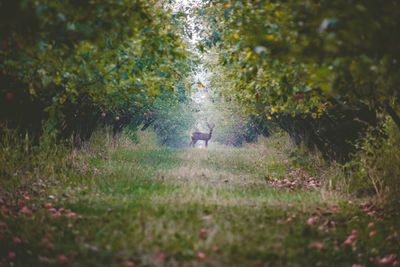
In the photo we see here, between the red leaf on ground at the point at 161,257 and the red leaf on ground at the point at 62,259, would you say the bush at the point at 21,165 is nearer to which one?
the red leaf on ground at the point at 62,259

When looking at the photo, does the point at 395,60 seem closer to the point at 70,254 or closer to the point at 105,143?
the point at 70,254

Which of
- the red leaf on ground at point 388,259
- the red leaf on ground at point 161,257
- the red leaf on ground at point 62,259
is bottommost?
the red leaf on ground at point 388,259

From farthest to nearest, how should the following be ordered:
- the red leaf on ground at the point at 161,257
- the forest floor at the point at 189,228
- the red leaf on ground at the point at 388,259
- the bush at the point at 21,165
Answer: the bush at the point at 21,165 < the red leaf on ground at the point at 388,259 < the forest floor at the point at 189,228 < the red leaf on ground at the point at 161,257

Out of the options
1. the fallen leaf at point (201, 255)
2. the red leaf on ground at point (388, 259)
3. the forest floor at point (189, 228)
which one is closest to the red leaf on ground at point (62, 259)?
the forest floor at point (189, 228)

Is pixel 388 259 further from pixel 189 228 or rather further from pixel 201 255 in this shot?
pixel 189 228

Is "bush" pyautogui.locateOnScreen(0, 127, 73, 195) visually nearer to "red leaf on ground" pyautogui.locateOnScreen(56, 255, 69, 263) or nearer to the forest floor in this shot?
the forest floor

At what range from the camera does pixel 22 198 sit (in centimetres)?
610

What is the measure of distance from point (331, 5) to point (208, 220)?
130 inches

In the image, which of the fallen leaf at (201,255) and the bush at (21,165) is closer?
the fallen leaf at (201,255)

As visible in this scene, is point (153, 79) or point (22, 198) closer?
point (22, 198)

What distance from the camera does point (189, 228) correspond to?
4719 millimetres

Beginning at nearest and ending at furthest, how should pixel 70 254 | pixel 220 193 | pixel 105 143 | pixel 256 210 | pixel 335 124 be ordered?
pixel 70 254, pixel 256 210, pixel 220 193, pixel 335 124, pixel 105 143

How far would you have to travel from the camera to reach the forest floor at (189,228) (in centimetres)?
389

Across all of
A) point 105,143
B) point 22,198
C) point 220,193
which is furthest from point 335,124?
point 105,143
